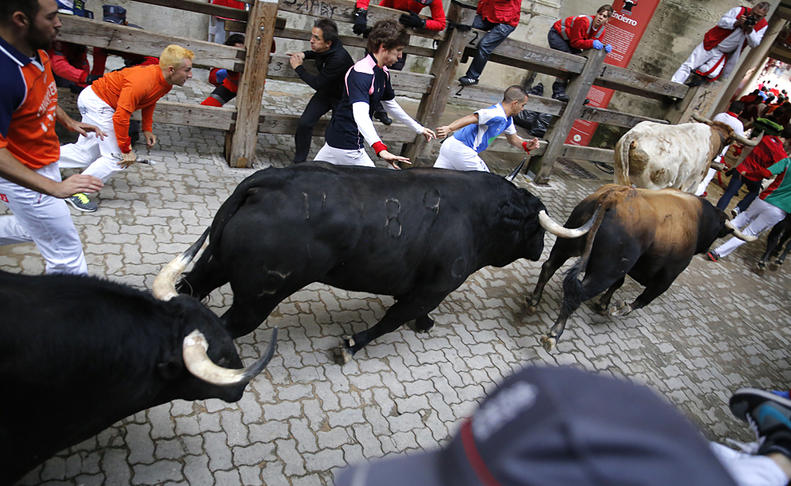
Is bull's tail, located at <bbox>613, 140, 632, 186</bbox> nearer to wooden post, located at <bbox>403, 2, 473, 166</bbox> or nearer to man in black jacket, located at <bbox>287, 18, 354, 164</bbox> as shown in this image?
wooden post, located at <bbox>403, 2, 473, 166</bbox>

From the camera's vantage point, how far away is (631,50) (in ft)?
29.2

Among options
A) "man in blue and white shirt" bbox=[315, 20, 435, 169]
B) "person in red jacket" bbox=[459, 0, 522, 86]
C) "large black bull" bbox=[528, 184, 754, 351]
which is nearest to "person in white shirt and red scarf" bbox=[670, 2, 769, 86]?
"person in red jacket" bbox=[459, 0, 522, 86]

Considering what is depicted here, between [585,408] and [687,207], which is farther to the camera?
[687,207]

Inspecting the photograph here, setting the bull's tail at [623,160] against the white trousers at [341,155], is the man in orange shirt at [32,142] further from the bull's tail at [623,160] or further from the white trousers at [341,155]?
the bull's tail at [623,160]

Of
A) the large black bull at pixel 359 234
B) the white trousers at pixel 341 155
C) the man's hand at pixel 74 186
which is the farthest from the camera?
the white trousers at pixel 341 155

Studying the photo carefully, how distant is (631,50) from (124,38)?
27.4 feet

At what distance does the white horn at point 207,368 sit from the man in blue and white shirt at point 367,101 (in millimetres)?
2672

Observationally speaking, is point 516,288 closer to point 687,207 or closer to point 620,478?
point 687,207

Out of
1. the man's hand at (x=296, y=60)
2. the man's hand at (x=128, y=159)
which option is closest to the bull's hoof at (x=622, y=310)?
the man's hand at (x=296, y=60)

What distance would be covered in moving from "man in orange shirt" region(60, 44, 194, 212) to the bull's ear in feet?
9.49

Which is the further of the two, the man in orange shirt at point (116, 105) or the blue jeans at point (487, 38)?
the blue jeans at point (487, 38)

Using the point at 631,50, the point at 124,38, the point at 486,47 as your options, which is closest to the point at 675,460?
the point at 124,38

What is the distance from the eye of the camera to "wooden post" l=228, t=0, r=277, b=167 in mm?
5367

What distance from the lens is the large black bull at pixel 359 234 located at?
2965 millimetres
